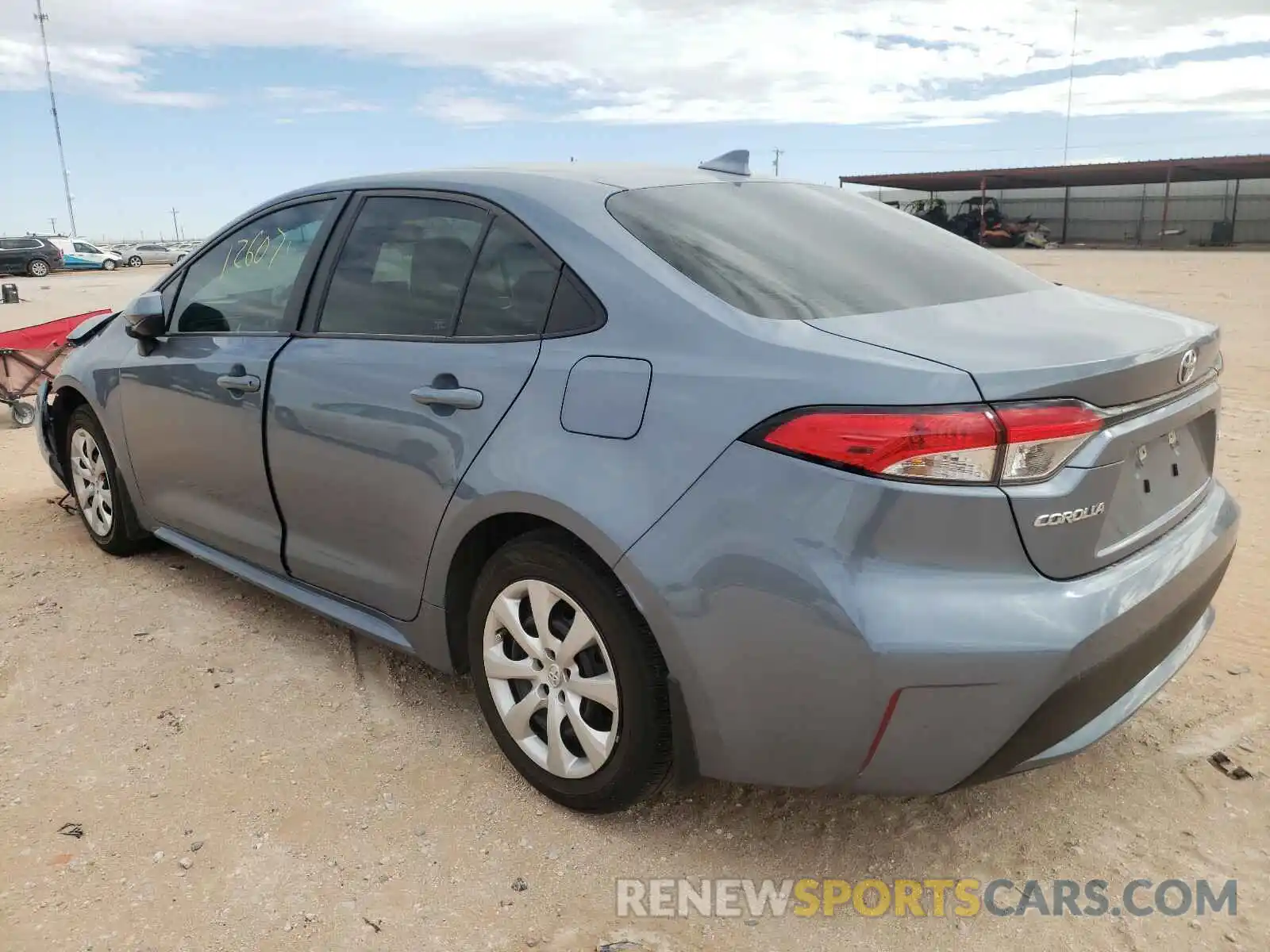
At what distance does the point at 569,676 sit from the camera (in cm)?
245

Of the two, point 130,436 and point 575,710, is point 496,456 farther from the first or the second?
point 130,436

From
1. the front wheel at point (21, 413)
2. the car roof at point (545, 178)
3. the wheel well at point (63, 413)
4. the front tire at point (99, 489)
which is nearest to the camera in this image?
the car roof at point (545, 178)

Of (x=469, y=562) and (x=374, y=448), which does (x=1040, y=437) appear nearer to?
(x=469, y=562)

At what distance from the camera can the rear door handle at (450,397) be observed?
2.57 metres

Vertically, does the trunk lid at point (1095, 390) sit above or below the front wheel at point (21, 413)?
above

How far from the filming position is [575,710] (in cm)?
246

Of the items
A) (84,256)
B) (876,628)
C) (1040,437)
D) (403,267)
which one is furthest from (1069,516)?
(84,256)

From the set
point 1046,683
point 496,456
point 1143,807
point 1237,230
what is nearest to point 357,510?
point 496,456

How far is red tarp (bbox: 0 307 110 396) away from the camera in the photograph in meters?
7.45

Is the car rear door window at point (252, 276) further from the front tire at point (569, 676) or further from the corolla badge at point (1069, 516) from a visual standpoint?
the corolla badge at point (1069, 516)

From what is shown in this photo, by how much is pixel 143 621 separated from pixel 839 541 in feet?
9.92

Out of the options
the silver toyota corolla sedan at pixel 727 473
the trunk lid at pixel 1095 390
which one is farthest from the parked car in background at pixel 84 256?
the trunk lid at pixel 1095 390

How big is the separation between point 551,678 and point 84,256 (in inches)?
1744

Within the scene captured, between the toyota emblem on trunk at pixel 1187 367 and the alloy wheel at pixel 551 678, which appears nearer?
the toyota emblem on trunk at pixel 1187 367
